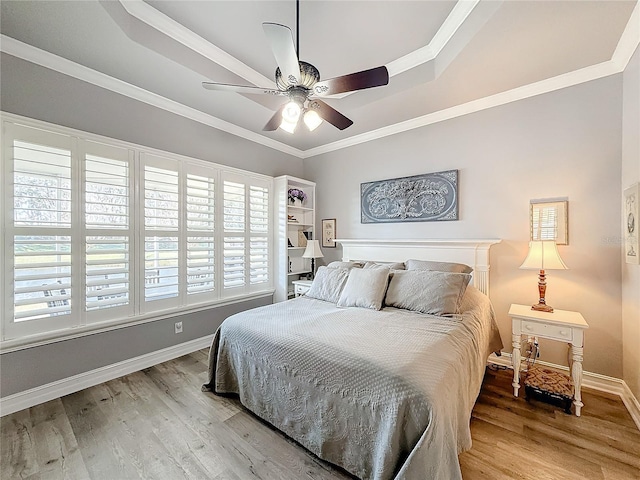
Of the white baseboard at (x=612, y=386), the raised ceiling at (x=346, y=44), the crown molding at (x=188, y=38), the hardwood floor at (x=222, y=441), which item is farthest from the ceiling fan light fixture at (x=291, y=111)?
the white baseboard at (x=612, y=386)

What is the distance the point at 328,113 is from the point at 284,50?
2.08 ft

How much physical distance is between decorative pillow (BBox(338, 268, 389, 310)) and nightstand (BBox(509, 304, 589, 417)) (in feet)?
3.76

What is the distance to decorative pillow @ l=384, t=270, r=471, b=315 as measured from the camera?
221cm

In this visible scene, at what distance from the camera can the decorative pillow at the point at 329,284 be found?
8.96ft

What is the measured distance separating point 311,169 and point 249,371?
338 centimetres

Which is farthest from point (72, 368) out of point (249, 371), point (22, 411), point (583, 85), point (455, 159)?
point (583, 85)

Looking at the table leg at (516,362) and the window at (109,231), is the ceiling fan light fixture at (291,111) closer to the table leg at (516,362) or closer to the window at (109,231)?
the window at (109,231)

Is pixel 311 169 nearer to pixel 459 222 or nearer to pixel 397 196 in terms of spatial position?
pixel 397 196

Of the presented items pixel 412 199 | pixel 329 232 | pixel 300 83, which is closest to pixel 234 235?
pixel 329 232

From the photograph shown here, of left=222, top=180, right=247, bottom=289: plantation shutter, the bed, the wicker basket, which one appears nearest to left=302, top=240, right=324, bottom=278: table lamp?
left=222, top=180, right=247, bottom=289: plantation shutter

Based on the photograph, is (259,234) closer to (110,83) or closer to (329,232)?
(329,232)

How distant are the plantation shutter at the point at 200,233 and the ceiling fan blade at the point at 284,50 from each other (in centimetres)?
192

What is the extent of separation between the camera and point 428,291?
2.31 m

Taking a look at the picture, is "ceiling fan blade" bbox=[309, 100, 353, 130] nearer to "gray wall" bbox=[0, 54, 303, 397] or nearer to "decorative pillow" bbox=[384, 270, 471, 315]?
"decorative pillow" bbox=[384, 270, 471, 315]
